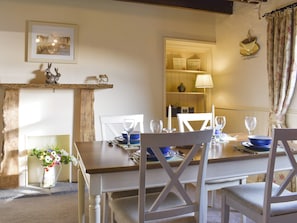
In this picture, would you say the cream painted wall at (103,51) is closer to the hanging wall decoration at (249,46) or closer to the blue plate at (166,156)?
the hanging wall decoration at (249,46)

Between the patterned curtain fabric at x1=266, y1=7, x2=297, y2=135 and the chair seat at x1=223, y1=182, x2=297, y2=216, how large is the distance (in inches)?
57.2

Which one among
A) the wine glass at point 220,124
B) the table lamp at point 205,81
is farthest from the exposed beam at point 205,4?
the wine glass at point 220,124

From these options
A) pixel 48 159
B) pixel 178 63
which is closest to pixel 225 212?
pixel 48 159

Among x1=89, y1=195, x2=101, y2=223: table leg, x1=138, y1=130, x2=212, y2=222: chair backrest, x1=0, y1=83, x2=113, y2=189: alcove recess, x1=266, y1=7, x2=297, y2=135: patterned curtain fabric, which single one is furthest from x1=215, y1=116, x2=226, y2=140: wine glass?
x1=0, y1=83, x2=113, y2=189: alcove recess

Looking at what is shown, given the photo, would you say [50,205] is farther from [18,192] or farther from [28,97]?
[28,97]

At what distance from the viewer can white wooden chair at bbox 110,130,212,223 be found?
133 centimetres

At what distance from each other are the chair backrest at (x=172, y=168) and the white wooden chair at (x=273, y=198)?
1.14ft

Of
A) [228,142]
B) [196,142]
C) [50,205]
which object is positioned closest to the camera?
[196,142]

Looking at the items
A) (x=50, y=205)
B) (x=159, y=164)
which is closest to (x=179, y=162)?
(x=159, y=164)

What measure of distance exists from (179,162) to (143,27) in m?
2.88

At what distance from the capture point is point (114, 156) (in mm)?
1662

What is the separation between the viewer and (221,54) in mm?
4234

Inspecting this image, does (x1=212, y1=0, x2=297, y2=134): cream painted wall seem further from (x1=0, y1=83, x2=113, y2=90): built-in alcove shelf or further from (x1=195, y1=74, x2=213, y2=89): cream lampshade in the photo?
(x1=0, y1=83, x2=113, y2=90): built-in alcove shelf

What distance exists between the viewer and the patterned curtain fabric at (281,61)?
2.89 m
